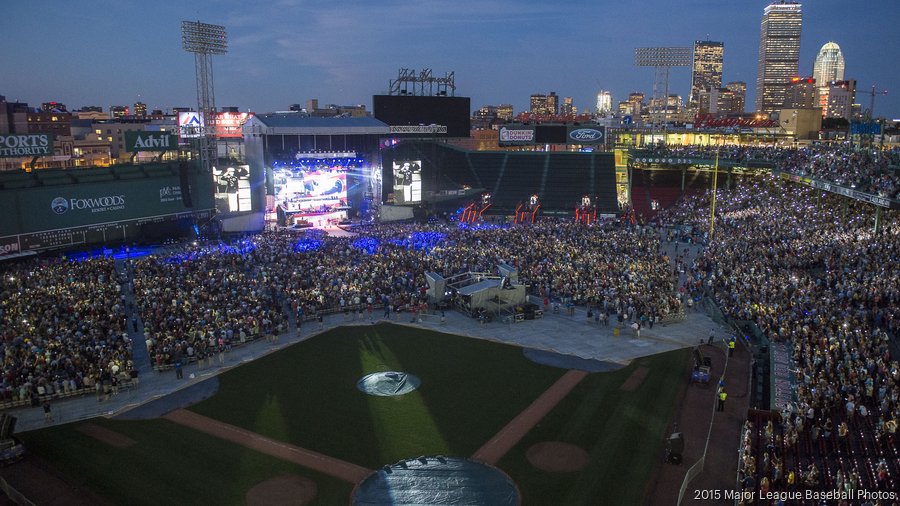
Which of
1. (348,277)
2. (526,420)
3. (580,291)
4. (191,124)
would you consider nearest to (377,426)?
(526,420)

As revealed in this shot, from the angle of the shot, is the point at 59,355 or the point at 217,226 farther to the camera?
the point at 217,226

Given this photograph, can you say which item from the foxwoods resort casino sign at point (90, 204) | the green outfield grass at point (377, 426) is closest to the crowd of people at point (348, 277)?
the green outfield grass at point (377, 426)

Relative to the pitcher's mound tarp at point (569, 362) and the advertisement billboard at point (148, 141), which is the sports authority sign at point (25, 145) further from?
the pitcher's mound tarp at point (569, 362)

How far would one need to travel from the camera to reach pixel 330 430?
19.8 m

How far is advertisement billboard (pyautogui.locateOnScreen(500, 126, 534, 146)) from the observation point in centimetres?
7425

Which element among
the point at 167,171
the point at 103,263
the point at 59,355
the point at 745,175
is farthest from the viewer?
the point at 745,175

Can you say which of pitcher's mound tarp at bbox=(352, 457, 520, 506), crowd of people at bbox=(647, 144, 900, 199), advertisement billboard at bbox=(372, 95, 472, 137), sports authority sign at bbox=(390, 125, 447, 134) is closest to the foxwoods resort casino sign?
sports authority sign at bbox=(390, 125, 447, 134)

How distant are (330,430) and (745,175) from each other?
201 feet

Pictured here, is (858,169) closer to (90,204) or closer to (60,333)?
(60,333)

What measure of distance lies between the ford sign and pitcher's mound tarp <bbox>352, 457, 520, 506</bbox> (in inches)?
2385

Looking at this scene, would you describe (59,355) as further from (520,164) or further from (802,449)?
(520,164)

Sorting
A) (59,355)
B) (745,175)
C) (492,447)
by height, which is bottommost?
(492,447)

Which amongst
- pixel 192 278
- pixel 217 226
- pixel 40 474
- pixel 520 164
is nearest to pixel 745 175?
pixel 520 164

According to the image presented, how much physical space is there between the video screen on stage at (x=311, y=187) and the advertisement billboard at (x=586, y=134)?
28346 mm
